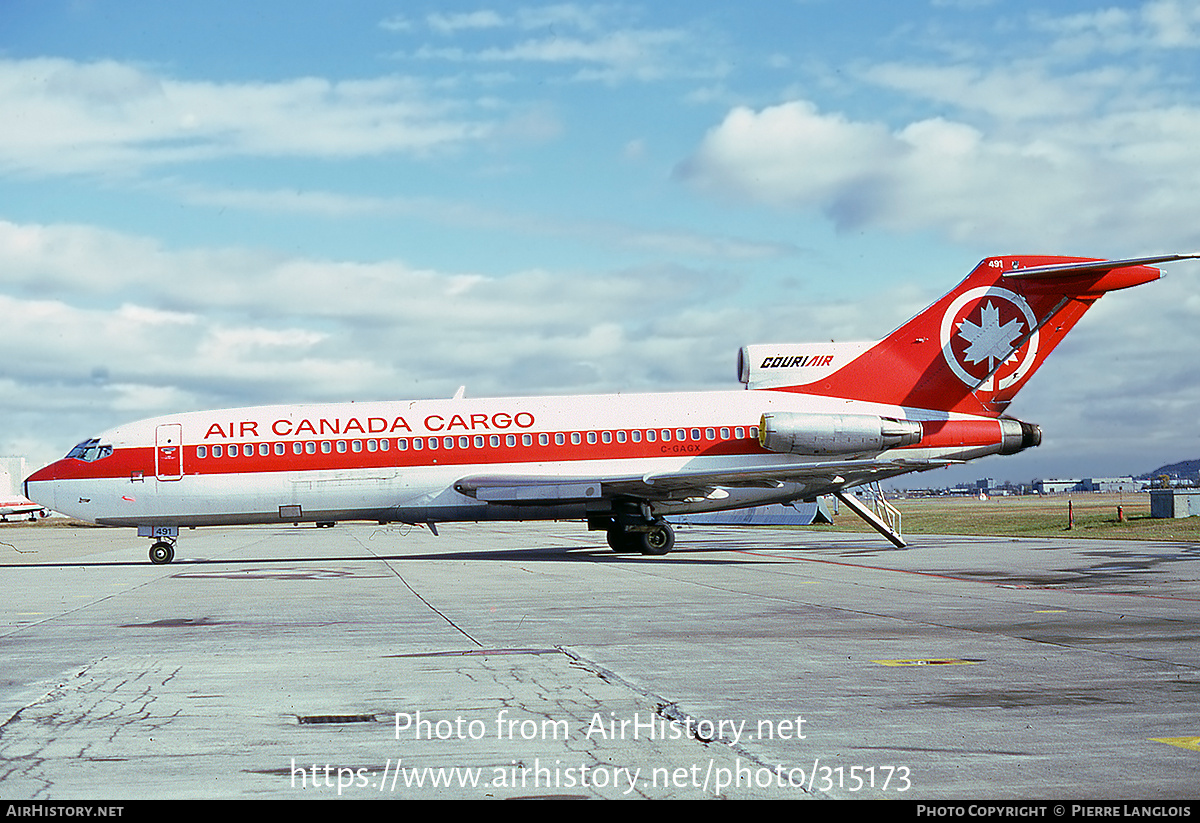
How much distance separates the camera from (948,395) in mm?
30797

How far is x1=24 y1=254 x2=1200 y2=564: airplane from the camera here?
28922 millimetres

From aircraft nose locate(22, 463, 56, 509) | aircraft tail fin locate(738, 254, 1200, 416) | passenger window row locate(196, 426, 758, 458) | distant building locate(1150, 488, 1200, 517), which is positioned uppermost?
aircraft tail fin locate(738, 254, 1200, 416)

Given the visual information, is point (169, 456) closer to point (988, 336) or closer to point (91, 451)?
point (91, 451)

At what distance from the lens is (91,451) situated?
96.9 ft

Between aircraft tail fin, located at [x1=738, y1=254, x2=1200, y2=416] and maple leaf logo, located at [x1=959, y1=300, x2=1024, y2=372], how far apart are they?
0.09ft

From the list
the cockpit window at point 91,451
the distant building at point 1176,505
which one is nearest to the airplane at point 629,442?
the cockpit window at point 91,451

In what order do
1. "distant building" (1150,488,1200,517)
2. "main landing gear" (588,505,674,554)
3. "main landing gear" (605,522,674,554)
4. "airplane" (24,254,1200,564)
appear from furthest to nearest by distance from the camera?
"distant building" (1150,488,1200,517) → "main landing gear" (605,522,674,554) → "main landing gear" (588,505,674,554) → "airplane" (24,254,1200,564)

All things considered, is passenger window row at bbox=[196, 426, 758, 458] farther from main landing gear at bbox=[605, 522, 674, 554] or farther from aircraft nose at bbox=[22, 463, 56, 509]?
aircraft nose at bbox=[22, 463, 56, 509]

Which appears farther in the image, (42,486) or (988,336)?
(988,336)

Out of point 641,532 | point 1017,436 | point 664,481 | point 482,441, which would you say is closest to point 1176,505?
point 1017,436

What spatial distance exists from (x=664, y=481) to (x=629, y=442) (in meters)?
1.79

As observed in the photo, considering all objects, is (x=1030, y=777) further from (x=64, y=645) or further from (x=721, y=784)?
(x=64, y=645)

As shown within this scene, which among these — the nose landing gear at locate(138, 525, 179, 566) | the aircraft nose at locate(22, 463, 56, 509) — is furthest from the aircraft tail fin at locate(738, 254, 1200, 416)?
the aircraft nose at locate(22, 463, 56, 509)

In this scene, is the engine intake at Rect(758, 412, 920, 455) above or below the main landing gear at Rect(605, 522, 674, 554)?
above
